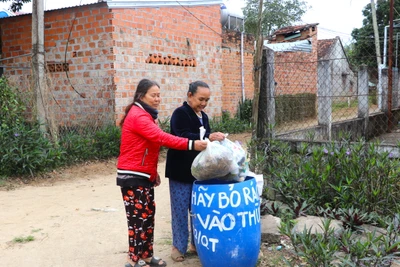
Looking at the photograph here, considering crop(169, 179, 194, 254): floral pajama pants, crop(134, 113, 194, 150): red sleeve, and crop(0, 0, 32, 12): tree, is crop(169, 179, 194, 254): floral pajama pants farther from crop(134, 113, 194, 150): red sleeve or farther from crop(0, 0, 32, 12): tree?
crop(0, 0, 32, 12): tree

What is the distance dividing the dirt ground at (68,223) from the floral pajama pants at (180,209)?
6.5 inches

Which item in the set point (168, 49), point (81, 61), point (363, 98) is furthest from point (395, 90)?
point (81, 61)

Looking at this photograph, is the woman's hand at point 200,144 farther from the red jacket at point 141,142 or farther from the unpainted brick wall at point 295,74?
the unpainted brick wall at point 295,74

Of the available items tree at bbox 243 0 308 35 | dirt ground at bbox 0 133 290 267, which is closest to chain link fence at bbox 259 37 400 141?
dirt ground at bbox 0 133 290 267

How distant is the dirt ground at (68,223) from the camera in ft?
11.0

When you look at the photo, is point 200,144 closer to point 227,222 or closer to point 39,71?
point 227,222

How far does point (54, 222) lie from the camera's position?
4289mm

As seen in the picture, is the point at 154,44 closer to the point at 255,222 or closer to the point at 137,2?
the point at 137,2

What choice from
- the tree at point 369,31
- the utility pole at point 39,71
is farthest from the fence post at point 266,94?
the tree at point 369,31

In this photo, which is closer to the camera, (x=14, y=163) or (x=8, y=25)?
(x=14, y=163)

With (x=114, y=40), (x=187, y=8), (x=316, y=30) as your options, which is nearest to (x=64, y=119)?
(x=114, y=40)

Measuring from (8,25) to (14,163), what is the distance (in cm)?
426

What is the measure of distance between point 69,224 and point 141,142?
1.80 metres

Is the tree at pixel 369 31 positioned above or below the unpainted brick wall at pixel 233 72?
above
